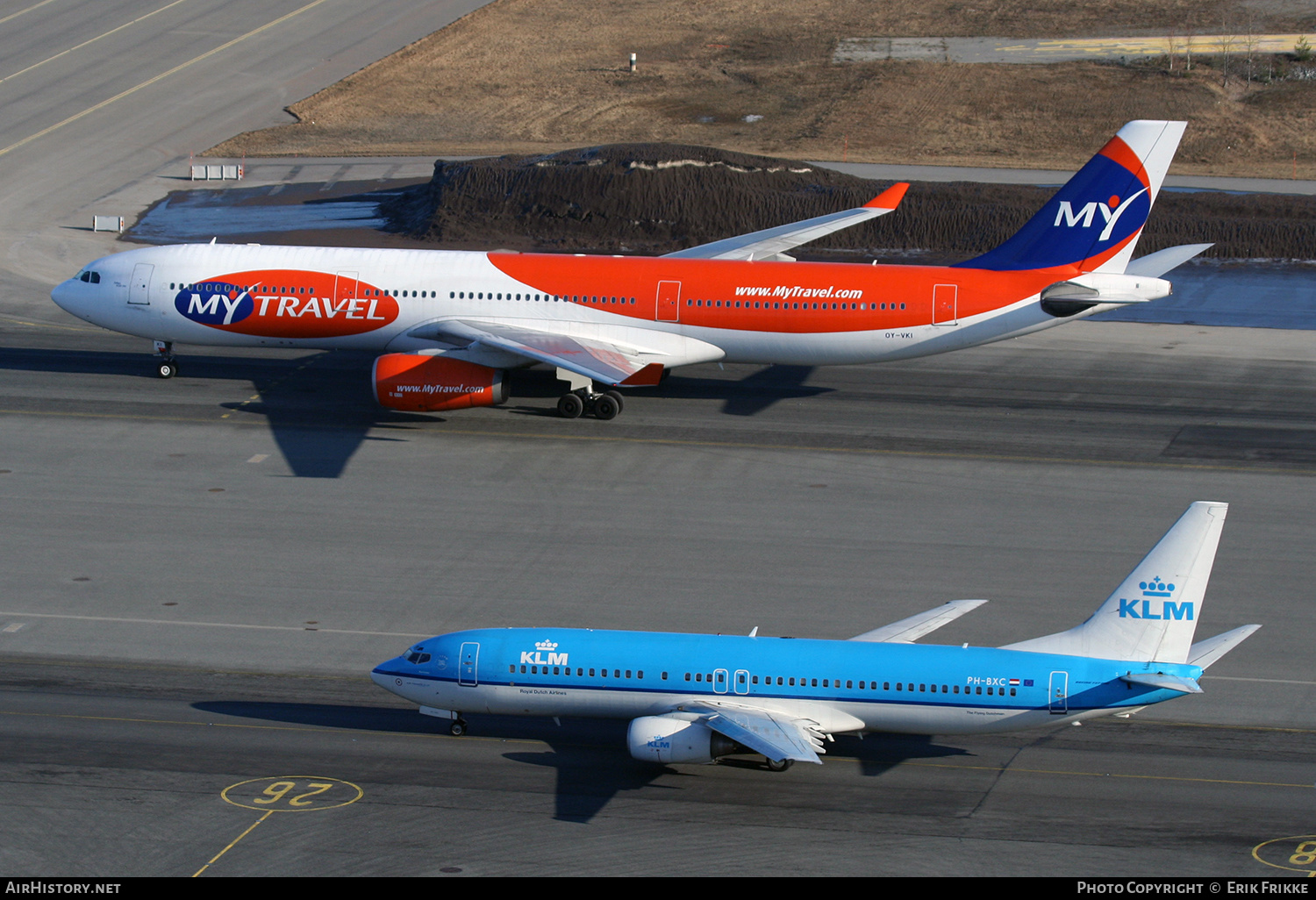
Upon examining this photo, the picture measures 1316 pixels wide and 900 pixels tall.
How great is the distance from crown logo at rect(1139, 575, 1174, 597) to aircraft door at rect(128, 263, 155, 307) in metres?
38.5

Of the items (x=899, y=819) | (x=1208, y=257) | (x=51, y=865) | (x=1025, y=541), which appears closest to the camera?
(x=51, y=865)

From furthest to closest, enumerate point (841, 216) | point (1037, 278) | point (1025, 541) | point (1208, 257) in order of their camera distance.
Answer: point (1208, 257)
point (841, 216)
point (1037, 278)
point (1025, 541)

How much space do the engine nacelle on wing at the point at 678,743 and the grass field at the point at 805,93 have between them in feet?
206

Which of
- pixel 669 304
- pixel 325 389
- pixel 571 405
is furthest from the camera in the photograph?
pixel 325 389

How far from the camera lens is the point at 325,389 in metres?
56.1

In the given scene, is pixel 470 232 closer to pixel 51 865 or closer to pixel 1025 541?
pixel 1025 541

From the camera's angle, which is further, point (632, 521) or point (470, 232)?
point (470, 232)

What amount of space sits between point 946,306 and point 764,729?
25698 mm

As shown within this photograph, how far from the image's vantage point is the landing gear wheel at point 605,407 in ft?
174

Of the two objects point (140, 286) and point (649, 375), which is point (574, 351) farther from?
point (140, 286)

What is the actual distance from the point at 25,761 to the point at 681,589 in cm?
1671

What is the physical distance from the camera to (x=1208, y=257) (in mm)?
74000

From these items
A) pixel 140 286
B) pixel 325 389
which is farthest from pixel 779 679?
pixel 140 286

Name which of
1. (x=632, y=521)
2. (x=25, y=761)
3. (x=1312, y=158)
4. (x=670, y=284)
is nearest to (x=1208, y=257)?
(x=1312, y=158)
